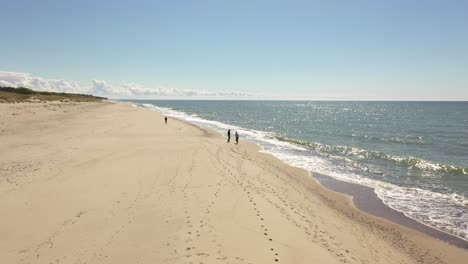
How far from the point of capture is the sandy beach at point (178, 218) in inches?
372

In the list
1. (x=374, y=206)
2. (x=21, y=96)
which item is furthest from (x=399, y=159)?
(x=21, y=96)

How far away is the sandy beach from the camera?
372 inches

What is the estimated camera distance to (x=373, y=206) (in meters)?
16.9

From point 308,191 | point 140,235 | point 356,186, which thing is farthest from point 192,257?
point 356,186

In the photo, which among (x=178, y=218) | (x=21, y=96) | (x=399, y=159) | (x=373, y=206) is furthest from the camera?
(x=21, y=96)

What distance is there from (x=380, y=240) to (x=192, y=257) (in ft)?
25.7

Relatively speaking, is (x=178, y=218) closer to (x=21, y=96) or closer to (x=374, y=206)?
(x=374, y=206)

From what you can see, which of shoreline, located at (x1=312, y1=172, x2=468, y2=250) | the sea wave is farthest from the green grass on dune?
shoreline, located at (x1=312, y1=172, x2=468, y2=250)

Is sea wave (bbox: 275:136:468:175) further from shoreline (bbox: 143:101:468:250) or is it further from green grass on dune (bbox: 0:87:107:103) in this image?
green grass on dune (bbox: 0:87:107:103)

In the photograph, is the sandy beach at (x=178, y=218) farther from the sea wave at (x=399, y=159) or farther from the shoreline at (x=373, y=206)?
the sea wave at (x=399, y=159)

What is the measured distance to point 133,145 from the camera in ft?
92.1

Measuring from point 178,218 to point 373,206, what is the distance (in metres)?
10.7

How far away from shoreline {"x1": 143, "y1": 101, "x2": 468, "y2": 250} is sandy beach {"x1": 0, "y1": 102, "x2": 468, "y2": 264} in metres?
0.59

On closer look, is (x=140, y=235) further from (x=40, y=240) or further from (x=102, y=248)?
(x=40, y=240)
